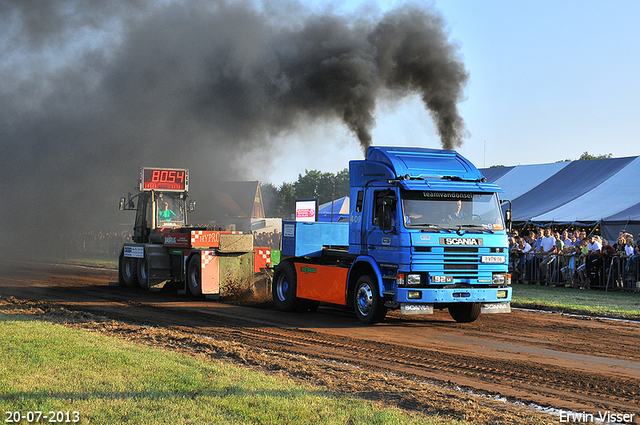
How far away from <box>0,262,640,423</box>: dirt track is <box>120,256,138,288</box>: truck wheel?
3616 mm

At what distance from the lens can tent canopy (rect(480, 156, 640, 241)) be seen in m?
22.6

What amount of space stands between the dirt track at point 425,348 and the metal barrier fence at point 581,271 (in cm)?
604

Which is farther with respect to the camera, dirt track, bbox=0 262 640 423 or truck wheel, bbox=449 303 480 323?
truck wheel, bbox=449 303 480 323

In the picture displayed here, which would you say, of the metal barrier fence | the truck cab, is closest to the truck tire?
the truck cab

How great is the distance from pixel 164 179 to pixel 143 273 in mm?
3050

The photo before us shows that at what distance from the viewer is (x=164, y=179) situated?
19.8 m

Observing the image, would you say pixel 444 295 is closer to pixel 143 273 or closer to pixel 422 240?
pixel 422 240

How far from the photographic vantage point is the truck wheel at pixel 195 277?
16453mm

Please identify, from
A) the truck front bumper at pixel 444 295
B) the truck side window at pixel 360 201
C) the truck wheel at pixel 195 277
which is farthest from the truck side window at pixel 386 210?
the truck wheel at pixel 195 277

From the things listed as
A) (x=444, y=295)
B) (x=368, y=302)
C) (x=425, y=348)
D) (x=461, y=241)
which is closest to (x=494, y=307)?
(x=444, y=295)

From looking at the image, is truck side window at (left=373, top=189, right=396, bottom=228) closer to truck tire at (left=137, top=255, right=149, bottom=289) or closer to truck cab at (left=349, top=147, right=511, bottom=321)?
truck cab at (left=349, top=147, right=511, bottom=321)

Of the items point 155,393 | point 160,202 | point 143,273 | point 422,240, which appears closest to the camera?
point 155,393

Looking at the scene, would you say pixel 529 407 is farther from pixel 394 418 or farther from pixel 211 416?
pixel 211 416

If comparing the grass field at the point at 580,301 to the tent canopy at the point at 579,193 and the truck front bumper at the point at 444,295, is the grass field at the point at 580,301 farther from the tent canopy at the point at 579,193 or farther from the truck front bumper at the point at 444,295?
the tent canopy at the point at 579,193
